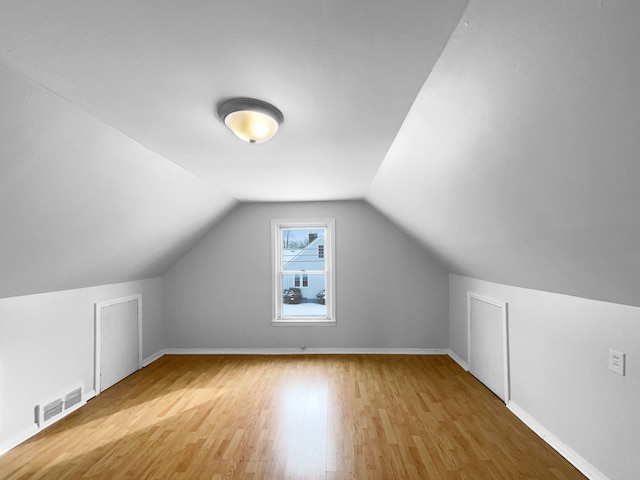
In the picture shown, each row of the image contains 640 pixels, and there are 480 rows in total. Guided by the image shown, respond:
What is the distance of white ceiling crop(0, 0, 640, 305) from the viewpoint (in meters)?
1.17

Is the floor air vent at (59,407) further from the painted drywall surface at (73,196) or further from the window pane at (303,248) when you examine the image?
the window pane at (303,248)

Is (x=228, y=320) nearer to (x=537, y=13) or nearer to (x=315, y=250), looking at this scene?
(x=315, y=250)

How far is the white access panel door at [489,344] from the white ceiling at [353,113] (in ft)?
2.13

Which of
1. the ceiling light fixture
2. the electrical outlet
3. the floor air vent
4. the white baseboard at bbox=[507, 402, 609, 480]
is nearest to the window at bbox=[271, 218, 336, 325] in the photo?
the floor air vent

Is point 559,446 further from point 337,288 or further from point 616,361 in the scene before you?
point 337,288

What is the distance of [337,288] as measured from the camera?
534cm

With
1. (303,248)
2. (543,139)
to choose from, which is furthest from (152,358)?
(543,139)

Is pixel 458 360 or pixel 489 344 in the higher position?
pixel 489 344

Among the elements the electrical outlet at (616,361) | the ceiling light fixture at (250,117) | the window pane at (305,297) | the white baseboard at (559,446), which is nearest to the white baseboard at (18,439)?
the ceiling light fixture at (250,117)

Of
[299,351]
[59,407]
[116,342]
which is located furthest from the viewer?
[299,351]

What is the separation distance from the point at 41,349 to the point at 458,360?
4431 millimetres

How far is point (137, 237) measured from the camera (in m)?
3.61

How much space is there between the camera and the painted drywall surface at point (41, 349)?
9.24 ft

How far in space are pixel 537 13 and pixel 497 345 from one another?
328 cm
